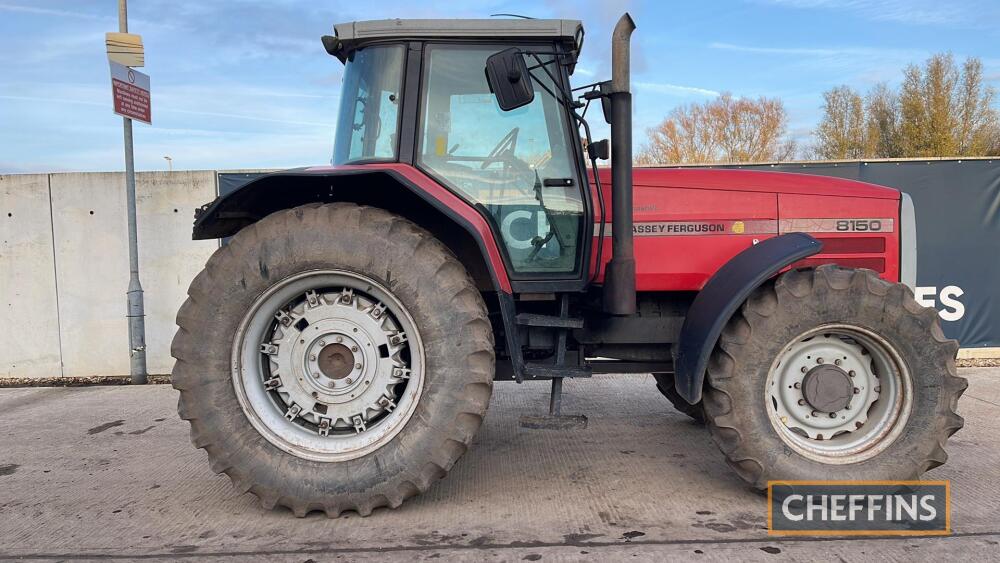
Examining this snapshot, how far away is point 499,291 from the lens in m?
2.99

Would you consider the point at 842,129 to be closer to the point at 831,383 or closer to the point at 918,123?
the point at 918,123

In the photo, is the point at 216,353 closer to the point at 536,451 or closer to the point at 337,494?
the point at 337,494

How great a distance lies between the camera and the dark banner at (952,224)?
6641mm

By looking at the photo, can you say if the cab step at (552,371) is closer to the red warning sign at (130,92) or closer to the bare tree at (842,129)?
the red warning sign at (130,92)

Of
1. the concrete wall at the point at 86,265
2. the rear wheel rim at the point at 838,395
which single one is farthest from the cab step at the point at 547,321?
the concrete wall at the point at 86,265

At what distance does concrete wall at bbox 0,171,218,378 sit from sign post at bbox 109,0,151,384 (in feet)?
0.97

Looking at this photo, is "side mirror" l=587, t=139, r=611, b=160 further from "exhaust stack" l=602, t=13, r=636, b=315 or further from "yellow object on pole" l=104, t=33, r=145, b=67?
Result: "yellow object on pole" l=104, t=33, r=145, b=67

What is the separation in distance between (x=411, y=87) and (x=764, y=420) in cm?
229

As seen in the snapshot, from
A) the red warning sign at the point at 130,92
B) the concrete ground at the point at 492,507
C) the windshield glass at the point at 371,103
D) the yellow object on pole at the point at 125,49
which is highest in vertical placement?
the yellow object on pole at the point at 125,49

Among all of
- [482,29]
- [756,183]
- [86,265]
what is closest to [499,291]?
[482,29]

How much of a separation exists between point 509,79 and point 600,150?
55 cm

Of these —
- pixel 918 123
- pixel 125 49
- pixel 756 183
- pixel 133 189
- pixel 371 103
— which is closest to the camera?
pixel 371 103

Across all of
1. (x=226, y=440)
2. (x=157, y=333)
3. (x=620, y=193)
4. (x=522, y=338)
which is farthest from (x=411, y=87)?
(x=157, y=333)

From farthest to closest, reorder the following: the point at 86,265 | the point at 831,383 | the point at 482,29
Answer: the point at 86,265 → the point at 482,29 → the point at 831,383
